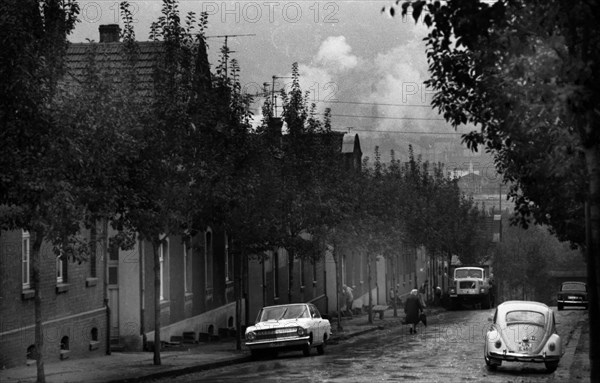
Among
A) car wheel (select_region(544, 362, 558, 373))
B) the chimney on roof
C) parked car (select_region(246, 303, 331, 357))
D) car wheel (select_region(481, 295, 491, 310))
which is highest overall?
the chimney on roof

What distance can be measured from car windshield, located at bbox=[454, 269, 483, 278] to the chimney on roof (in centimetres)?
3492

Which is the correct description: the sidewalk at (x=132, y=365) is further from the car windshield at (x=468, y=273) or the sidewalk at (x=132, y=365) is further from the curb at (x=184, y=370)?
the car windshield at (x=468, y=273)

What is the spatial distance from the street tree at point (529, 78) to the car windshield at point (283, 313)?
867 cm

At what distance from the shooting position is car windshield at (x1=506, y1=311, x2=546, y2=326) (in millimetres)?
25688

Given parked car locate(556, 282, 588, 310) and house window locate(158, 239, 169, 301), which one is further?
parked car locate(556, 282, 588, 310)

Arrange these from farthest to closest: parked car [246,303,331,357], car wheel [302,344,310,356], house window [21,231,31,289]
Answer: car wheel [302,344,310,356], parked car [246,303,331,357], house window [21,231,31,289]

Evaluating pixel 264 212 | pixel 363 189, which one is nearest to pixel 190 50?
pixel 264 212

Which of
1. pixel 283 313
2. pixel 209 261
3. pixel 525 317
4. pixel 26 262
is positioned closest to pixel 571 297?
pixel 209 261

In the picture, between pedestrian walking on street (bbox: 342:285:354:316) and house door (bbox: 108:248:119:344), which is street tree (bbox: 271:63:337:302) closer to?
house door (bbox: 108:248:119:344)

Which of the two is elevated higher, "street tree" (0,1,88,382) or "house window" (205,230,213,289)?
"street tree" (0,1,88,382)

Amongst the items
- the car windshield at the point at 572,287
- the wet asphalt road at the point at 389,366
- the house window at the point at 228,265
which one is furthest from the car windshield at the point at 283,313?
the car windshield at the point at 572,287

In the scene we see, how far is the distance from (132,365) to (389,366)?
610 cm

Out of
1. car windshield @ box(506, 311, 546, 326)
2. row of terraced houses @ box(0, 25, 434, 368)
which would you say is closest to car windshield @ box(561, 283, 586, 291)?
row of terraced houses @ box(0, 25, 434, 368)

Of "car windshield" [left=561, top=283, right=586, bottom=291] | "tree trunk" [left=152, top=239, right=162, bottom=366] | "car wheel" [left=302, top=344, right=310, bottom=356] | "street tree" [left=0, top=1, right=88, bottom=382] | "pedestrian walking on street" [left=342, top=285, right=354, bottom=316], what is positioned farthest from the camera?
"car windshield" [left=561, top=283, right=586, bottom=291]
